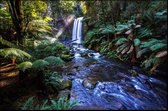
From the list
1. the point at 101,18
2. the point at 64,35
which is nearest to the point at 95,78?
the point at 101,18

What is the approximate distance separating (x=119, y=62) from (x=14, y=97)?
5569mm

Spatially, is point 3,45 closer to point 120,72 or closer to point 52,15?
point 120,72

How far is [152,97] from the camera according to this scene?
4844 millimetres

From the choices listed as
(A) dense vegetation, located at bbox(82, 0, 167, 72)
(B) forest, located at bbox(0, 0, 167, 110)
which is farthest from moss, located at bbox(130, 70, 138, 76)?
(A) dense vegetation, located at bbox(82, 0, 167, 72)

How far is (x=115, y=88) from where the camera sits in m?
5.55

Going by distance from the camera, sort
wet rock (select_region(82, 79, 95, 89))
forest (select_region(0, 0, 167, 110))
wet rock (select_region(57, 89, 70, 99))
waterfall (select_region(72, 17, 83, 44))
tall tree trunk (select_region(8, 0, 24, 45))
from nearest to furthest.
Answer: forest (select_region(0, 0, 167, 110))
wet rock (select_region(57, 89, 70, 99))
tall tree trunk (select_region(8, 0, 24, 45))
wet rock (select_region(82, 79, 95, 89))
waterfall (select_region(72, 17, 83, 44))

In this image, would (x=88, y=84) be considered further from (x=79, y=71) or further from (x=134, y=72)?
(x=134, y=72)

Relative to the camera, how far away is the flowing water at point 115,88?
448cm

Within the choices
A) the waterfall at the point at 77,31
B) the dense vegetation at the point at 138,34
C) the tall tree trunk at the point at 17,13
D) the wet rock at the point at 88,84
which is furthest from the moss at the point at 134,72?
the waterfall at the point at 77,31

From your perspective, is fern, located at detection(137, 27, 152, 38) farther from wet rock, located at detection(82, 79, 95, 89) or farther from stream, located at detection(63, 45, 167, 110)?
wet rock, located at detection(82, 79, 95, 89)

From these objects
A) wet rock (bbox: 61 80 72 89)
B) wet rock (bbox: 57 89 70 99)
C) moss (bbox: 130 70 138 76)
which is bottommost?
wet rock (bbox: 57 89 70 99)

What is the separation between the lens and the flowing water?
14.7 feet

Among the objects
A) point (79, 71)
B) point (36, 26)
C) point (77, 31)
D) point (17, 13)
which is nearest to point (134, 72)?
point (79, 71)

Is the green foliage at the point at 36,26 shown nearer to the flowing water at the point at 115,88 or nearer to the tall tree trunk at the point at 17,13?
the tall tree trunk at the point at 17,13
